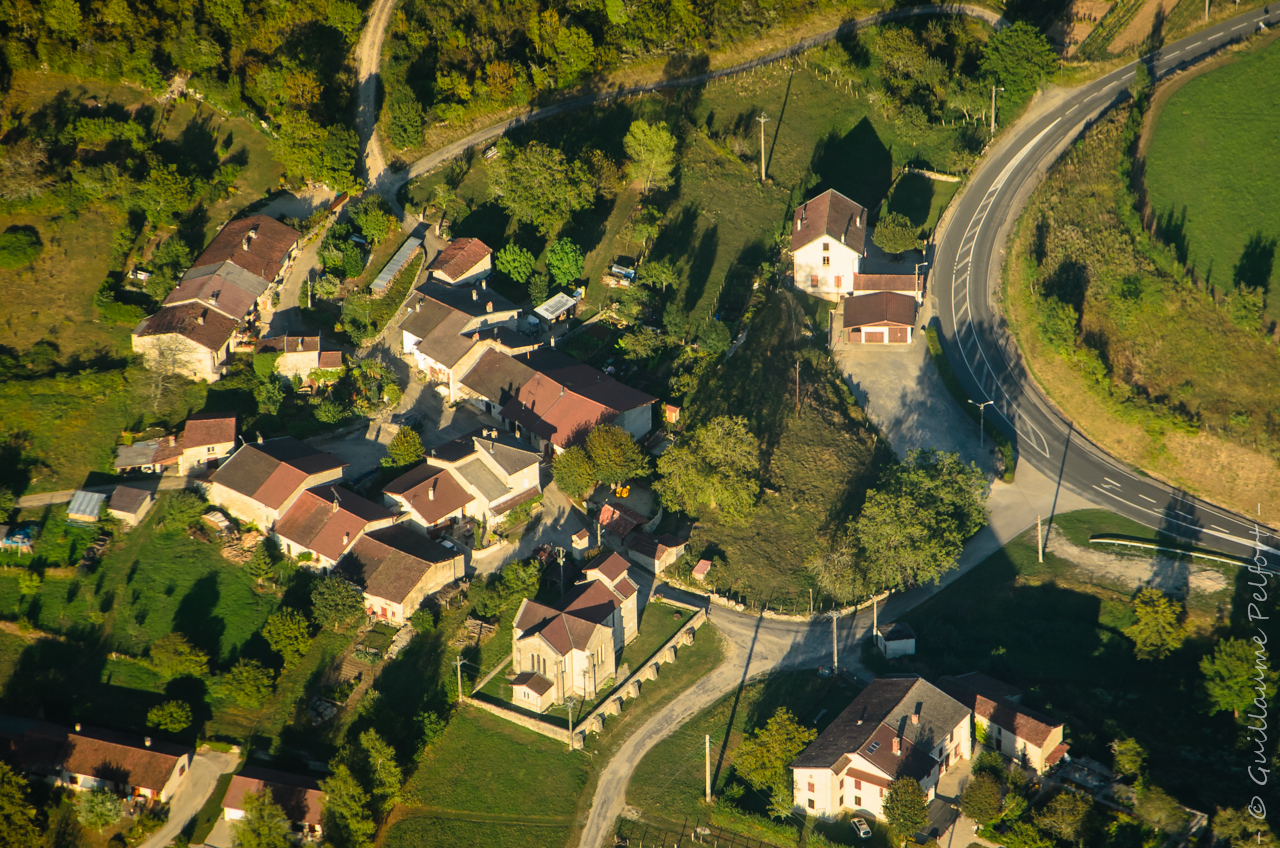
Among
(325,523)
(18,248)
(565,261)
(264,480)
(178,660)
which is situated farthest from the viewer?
(565,261)

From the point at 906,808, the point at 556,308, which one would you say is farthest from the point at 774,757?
the point at 556,308

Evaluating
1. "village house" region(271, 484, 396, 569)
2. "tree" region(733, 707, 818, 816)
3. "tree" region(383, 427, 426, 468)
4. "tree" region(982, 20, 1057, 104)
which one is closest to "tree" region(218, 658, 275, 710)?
"village house" region(271, 484, 396, 569)

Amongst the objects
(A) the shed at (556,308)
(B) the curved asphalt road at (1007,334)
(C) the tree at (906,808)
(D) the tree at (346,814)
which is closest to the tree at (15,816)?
(D) the tree at (346,814)

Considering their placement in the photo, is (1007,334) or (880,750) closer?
(880,750)

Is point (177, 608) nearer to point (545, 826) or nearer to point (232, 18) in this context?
point (545, 826)

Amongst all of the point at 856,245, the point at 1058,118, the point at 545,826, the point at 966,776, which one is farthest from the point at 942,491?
the point at 1058,118

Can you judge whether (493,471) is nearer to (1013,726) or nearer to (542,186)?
(542,186)

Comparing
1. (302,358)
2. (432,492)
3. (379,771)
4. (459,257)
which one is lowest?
(379,771)
